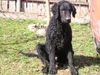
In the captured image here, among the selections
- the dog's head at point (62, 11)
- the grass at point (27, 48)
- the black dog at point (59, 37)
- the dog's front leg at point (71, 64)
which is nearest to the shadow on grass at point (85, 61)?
the grass at point (27, 48)

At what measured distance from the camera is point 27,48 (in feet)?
25.4

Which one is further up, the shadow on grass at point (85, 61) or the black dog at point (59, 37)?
the black dog at point (59, 37)

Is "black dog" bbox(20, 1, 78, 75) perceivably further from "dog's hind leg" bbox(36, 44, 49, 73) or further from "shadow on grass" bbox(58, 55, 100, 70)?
"shadow on grass" bbox(58, 55, 100, 70)

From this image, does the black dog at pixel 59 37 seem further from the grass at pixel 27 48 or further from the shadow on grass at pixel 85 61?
the shadow on grass at pixel 85 61

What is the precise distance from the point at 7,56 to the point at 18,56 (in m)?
0.25

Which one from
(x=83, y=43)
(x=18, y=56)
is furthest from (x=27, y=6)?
(x=18, y=56)

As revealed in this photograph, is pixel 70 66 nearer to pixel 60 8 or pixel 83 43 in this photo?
pixel 60 8

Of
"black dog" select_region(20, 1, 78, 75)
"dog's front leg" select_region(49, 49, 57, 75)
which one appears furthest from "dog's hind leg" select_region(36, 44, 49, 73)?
"dog's front leg" select_region(49, 49, 57, 75)

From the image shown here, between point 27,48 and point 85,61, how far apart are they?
166 cm

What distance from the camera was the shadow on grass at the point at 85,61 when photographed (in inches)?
262

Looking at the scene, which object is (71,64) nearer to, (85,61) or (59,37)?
(59,37)

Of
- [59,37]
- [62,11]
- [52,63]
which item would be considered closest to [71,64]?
[52,63]

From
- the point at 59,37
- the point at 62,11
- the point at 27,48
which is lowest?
the point at 27,48

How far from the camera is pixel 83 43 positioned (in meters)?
8.19
